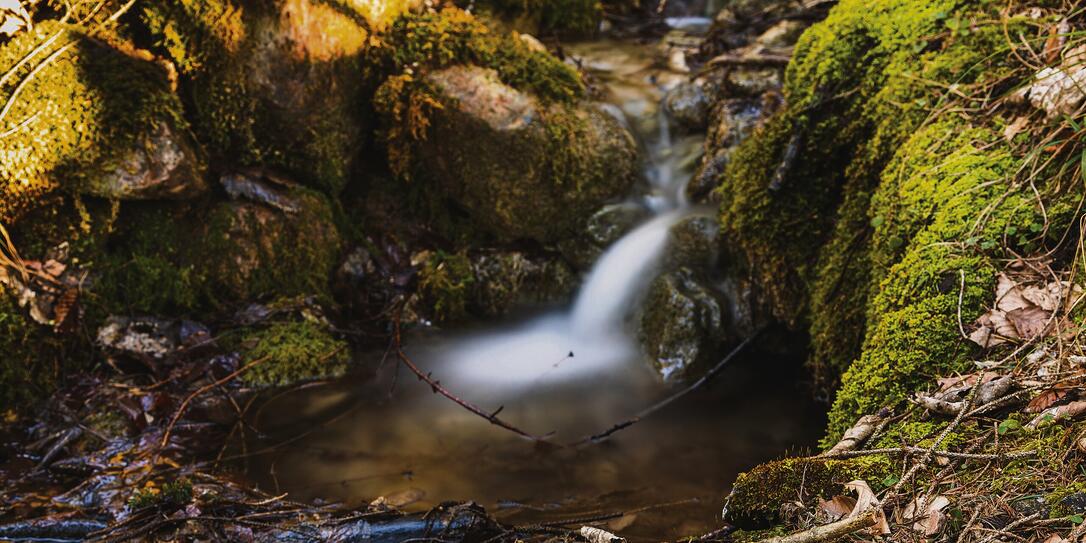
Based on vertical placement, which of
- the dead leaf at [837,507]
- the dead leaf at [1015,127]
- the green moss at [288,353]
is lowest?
the green moss at [288,353]

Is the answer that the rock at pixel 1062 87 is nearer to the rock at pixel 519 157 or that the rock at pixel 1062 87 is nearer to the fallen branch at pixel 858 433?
the fallen branch at pixel 858 433

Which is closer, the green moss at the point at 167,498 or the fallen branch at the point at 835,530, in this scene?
the fallen branch at the point at 835,530

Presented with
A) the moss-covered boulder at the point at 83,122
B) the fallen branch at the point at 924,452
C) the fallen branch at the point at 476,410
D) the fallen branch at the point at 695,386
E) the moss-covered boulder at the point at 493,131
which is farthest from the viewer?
the moss-covered boulder at the point at 493,131

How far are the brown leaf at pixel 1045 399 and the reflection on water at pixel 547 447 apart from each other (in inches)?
52.6

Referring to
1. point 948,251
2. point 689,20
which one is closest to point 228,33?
point 948,251

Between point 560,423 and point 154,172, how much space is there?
2871 millimetres

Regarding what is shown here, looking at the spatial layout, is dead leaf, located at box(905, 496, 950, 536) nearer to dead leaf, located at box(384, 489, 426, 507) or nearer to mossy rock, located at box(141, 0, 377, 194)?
dead leaf, located at box(384, 489, 426, 507)

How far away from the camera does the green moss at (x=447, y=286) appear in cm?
488

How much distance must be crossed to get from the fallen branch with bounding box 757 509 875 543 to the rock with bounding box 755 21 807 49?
4.52 metres

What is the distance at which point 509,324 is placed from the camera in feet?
16.3

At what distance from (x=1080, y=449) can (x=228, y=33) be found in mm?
4604

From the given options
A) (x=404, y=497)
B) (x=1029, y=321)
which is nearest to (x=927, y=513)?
(x=1029, y=321)

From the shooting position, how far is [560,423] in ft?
12.6

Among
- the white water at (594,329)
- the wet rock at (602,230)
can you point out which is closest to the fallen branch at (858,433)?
the white water at (594,329)
